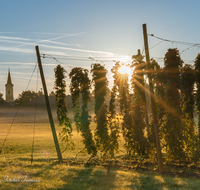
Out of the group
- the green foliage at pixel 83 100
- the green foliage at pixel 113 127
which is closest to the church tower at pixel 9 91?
the green foliage at pixel 83 100

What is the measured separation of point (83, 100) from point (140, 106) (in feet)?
14.9

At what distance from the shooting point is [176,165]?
1609 cm

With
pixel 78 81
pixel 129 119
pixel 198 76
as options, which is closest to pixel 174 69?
pixel 198 76

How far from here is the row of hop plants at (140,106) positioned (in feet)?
52.5

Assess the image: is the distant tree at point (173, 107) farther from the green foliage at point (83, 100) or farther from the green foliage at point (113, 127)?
the green foliage at point (83, 100)

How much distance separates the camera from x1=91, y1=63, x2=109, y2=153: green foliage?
56.2ft

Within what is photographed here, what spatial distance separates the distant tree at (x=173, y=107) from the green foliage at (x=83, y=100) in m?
5.89

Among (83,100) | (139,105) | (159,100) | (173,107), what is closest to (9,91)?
(83,100)

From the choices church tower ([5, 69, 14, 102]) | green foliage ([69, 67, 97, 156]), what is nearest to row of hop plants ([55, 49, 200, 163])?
green foliage ([69, 67, 97, 156])

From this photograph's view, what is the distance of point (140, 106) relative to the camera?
17.4m

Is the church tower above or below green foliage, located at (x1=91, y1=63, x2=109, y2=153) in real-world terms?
above

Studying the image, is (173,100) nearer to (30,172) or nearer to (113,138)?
(113,138)

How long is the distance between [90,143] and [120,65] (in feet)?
21.9

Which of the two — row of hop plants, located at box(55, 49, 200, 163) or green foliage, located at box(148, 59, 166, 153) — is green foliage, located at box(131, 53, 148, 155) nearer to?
row of hop plants, located at box(55, 49, 200, 163)
